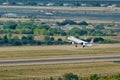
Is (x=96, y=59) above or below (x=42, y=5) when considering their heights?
above

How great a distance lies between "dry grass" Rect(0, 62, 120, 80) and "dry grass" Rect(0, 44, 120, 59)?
6.68 m

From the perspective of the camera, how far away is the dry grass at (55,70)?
50.3 meters

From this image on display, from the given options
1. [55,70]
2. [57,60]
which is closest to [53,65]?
[55,70]

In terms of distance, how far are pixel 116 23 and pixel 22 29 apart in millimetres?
23555

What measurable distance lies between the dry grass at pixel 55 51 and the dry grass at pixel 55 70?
21.9 ft

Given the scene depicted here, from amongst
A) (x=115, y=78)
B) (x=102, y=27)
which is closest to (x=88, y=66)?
(x=115, y=78)

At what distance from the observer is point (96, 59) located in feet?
195

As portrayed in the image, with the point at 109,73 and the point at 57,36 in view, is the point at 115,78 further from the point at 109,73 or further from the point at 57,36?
the point at 57,36

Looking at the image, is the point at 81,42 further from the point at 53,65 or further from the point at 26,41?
the point at 53,65

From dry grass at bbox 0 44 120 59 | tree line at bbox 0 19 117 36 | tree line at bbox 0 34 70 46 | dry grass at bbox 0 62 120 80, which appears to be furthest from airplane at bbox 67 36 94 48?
dry grass at bbox 0 62 120 80

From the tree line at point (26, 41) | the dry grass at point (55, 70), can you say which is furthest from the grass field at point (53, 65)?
the tree line at point (26, 41)

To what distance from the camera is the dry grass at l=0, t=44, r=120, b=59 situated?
61.9m

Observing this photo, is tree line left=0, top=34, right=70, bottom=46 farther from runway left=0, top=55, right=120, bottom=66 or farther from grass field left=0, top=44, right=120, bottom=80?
runway left=0, top=55, right=120, bottom=66

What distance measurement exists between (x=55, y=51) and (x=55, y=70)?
13.5 metres
